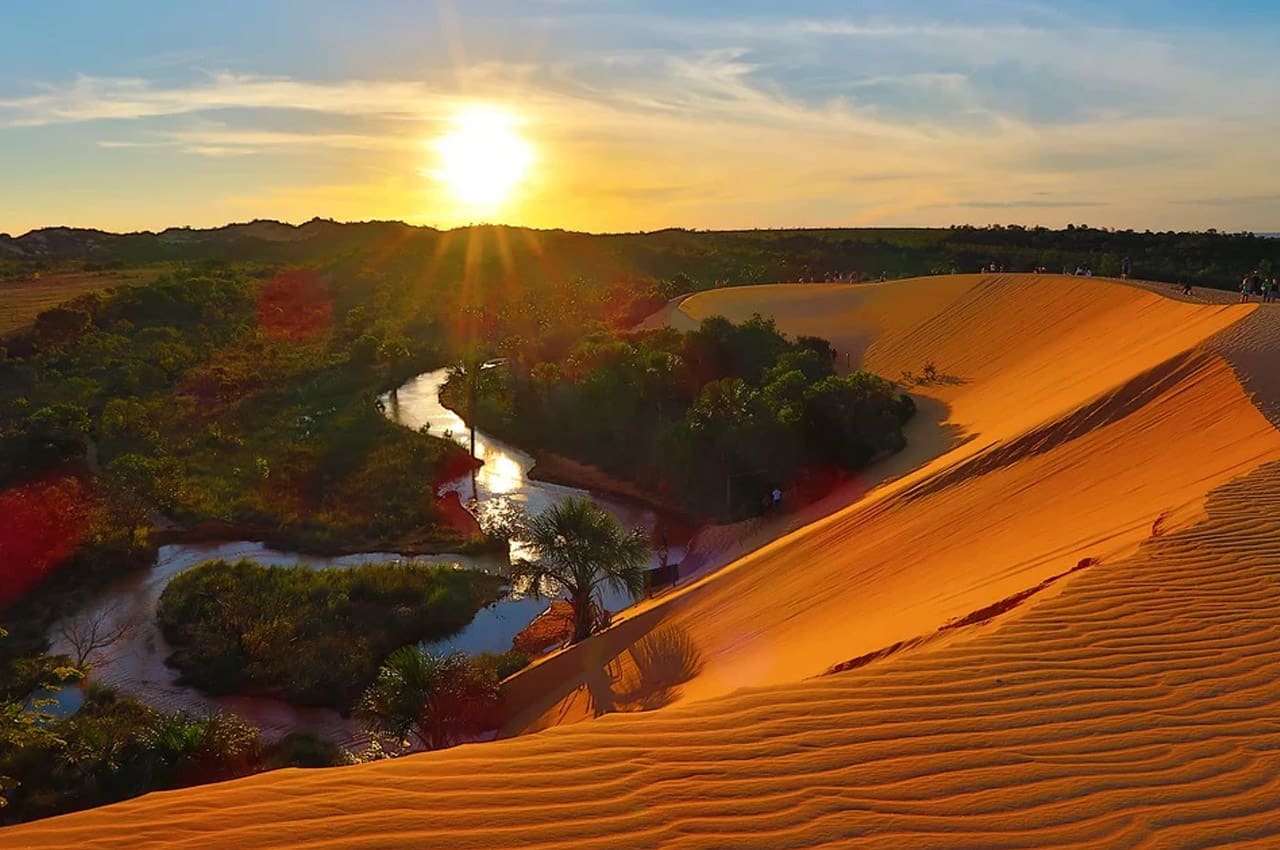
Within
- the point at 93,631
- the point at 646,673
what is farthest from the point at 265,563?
the point at 646,673

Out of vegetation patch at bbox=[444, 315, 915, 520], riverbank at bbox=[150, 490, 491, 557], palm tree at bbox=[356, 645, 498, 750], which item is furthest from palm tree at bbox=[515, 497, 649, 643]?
vegetation patch at bbox=[444, 315, 915, 520]

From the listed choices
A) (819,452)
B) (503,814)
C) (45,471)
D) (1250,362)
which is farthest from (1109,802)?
(45,471)

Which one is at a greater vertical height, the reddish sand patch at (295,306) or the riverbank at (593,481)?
the reddish sand patch at (295,306)

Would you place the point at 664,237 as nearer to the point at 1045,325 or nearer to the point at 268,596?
the point at 1045,325

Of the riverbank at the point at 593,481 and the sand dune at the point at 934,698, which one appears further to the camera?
the riverbank at the point at 593,481

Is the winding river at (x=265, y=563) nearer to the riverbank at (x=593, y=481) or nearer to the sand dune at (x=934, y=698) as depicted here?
the riverbank at (x=593, y=481)

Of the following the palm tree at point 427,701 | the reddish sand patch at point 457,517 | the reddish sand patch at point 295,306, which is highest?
the reddish sand patch at point 295,306

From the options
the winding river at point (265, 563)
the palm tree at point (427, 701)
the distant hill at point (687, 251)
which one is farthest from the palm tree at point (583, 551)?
the distant hill at point (687, 251)
